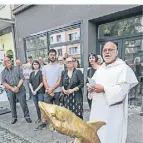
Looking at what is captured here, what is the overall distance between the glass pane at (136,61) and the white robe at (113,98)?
3181 mm

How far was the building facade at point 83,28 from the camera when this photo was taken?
529 cm

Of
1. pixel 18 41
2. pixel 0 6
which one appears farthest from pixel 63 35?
pixel 0 6

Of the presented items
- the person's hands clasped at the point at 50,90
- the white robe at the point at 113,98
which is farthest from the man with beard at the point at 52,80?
the white robe at the point at 113,98

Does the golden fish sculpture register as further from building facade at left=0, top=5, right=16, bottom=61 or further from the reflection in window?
building facade at left=0, top=5, right=16, bottom=61

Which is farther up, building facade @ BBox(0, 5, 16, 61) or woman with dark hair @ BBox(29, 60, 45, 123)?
building facade @ BBox(0, 5, 16, 61)

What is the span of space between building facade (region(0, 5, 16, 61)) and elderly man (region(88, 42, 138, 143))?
311 inches

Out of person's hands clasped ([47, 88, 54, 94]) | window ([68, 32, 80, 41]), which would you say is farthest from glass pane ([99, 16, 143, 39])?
person's hands clasped ([47, 88, 54, 94])

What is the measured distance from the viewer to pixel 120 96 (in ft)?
7.29

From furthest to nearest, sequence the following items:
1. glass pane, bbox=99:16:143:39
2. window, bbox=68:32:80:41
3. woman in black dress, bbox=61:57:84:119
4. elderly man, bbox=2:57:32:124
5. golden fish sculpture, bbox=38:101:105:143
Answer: window, bbox=68:32:80:41, glass pane, bbox=99:16:143:39, elderly man, bbox=2:57:32:124, woman in black dress, bbox=61:57:84:119, golden fish sculpture, bbox=38:101:105:143

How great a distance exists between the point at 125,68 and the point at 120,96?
0.36 metres

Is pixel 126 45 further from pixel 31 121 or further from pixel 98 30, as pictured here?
pixel 31 121

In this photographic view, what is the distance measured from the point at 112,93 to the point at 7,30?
9.60 m

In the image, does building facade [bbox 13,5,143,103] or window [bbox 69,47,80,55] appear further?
window [bbox 69,47,80,55]

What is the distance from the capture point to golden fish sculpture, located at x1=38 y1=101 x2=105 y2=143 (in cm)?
Result: 111
